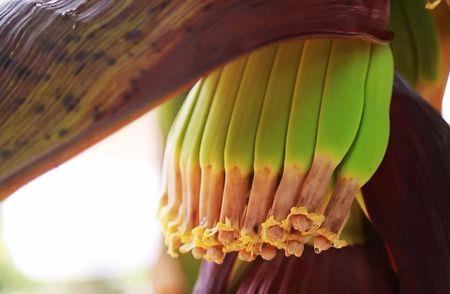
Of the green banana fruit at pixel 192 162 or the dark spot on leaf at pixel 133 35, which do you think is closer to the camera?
A: the dark spot on leaf at pixel 133 35

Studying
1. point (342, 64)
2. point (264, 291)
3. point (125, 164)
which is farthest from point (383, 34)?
point (125, 164)

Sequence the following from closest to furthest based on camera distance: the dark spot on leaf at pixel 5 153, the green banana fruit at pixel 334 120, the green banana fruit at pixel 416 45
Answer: the dark spot on leaf at pixel 5 153 < the green banana fruit at pixel 334 120 < the green banana fruit at pixel 416 45

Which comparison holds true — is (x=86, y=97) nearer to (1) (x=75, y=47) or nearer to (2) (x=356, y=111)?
(1) (x=75, y=47)

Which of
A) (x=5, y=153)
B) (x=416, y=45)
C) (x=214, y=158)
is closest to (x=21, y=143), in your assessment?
(x=5, y=153)

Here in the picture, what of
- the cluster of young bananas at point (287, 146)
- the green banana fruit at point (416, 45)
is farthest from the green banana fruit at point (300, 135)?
the green banana fruit at point (416, 45)

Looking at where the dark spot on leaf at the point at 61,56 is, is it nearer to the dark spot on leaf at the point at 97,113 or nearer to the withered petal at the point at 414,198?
the dark spot on leaf at the point at 97,113

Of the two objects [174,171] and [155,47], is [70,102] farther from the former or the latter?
[174,171]

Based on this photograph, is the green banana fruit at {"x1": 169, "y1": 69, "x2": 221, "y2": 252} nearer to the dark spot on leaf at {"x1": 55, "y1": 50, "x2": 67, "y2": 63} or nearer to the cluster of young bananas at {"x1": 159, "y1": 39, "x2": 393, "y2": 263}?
the cluster of young bananas at {"x1": 159, "y1": 39, "x2": 393, "y2": 263}

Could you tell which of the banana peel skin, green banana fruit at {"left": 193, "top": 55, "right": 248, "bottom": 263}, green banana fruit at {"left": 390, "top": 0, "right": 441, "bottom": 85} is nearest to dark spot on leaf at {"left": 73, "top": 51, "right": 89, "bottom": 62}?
the banana peel skin
